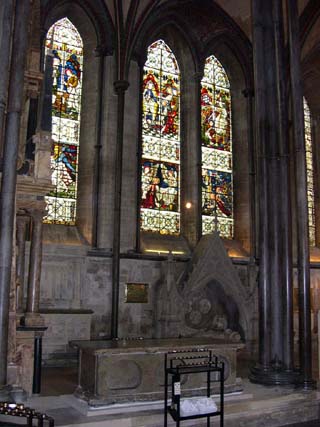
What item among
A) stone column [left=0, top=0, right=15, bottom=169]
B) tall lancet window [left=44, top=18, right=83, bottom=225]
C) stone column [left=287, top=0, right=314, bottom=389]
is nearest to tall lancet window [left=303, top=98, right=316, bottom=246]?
tall lancet window [left=44, top=18, right=83, bottom=225]

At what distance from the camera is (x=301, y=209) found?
8.45 metres

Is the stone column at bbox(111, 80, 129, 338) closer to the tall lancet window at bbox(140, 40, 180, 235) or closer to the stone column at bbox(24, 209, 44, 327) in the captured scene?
the tall lancet window at bbox(140, 40, 180, 235)

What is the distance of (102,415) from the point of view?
6.14 m

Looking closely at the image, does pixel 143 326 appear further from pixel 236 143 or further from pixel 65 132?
pixel 236 143

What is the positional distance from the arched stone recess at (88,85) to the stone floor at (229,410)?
5687mm

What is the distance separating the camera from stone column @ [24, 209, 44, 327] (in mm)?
7961

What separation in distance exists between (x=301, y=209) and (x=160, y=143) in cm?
736

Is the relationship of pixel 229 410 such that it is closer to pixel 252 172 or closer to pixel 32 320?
pixel 32 320

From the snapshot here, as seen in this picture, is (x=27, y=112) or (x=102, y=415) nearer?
(x=102, y=415)

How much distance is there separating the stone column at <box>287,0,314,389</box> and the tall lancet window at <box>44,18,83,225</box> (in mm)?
6786

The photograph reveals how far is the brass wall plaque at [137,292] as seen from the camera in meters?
13.0

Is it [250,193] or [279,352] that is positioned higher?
[250,193]

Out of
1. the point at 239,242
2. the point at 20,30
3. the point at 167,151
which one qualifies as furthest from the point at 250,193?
the point at 20,30

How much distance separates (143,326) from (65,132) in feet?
18.6
